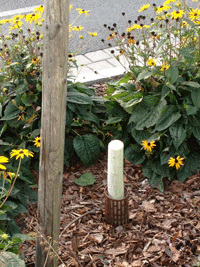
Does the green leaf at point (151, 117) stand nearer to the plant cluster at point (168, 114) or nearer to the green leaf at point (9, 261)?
the plant cluster at point (168, 114)

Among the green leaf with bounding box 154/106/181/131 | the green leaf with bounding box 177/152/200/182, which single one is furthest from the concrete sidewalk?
the green leaf with bounding box 177/152/200/182

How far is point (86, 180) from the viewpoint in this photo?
347 cm

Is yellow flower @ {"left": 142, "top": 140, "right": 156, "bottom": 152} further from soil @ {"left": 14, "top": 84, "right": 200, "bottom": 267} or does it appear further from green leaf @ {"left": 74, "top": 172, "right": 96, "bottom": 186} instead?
green leaf @ {"left": 74, "top": 172, "right": 96, "bottom": 186}

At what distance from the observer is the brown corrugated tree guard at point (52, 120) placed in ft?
6.64

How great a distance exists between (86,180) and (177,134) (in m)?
0.82

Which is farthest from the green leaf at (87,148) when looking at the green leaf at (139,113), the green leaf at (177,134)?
the green leaf at (177,134)

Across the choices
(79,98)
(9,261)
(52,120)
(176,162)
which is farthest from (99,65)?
(9,261)

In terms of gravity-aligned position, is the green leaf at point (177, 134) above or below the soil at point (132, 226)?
above

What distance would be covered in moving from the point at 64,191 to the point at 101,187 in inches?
11.8

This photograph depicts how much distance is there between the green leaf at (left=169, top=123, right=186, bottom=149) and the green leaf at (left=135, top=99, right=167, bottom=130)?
0.15 m

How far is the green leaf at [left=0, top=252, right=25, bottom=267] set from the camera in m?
2.14

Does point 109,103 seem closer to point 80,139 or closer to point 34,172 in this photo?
point 80,139

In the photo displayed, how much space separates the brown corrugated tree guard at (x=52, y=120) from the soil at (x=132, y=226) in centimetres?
29

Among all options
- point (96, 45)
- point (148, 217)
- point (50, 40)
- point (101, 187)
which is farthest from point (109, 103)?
point (96, 45)
